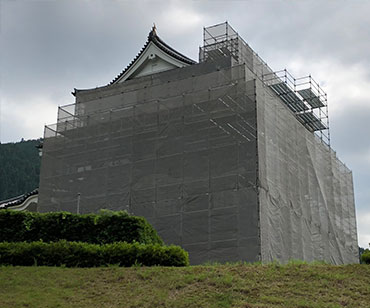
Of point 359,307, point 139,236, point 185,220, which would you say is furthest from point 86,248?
point 359,307

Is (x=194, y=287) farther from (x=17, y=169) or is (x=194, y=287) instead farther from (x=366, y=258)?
(x=17, y=169)

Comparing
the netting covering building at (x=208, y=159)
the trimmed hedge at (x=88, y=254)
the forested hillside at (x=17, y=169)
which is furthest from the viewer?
the forested hillside at (x=17, y=169)

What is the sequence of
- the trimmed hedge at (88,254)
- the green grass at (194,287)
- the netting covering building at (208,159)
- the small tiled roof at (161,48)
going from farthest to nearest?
the small tiled roof at (161,48), the netting covering building at (208,159), the trimmed hedge at (88,254), the green grass at (194,287)

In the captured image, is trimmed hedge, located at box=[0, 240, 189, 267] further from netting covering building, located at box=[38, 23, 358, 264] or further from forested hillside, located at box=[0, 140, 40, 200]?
forested hillside, located at box=[0, 140, 40, 200]

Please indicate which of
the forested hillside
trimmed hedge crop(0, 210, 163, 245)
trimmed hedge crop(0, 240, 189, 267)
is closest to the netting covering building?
trimmed hedge crop(0, 210, 163, 245)

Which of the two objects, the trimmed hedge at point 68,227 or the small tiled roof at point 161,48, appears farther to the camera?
the small tiled roof at point 161,48

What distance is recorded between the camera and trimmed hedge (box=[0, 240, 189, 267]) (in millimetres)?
14297

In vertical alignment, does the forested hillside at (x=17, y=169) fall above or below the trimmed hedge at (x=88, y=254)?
above

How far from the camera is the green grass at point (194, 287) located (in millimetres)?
11172

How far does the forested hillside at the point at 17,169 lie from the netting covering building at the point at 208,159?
35094mm

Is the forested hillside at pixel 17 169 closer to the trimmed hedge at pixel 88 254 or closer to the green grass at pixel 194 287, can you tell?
the trimmed hedge at pixel 88 254

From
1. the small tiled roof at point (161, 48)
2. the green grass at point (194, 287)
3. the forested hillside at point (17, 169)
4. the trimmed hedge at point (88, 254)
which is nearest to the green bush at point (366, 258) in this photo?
the green grass at point (194, 287)

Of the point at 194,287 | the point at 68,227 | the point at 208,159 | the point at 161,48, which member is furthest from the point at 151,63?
the point at 194,287

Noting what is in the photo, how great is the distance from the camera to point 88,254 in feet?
47.8
